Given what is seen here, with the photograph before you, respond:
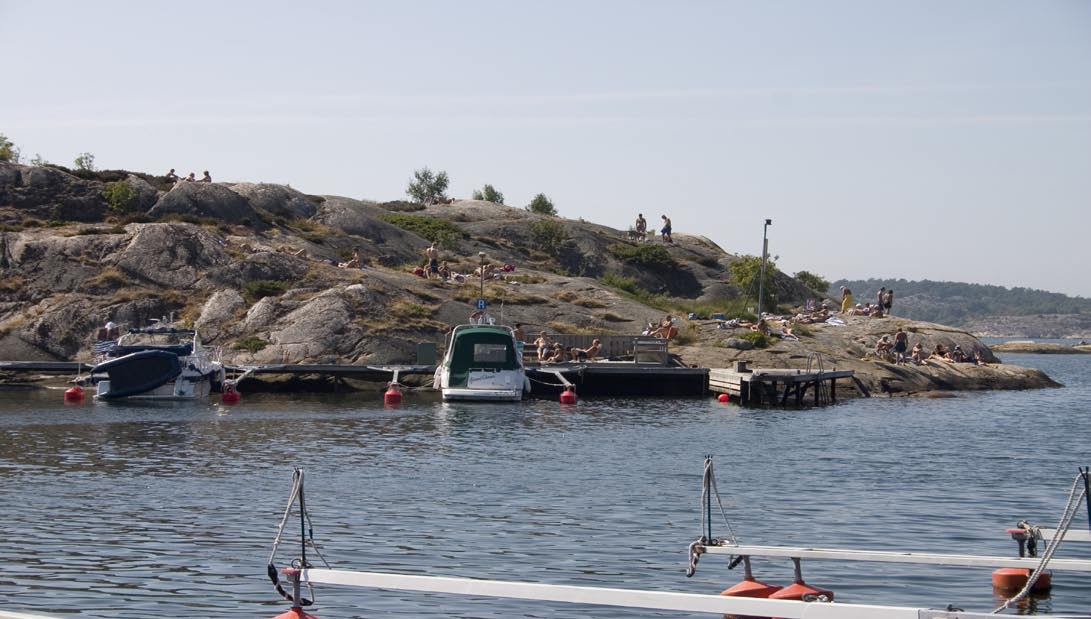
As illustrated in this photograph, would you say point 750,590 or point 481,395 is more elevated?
point 481,395

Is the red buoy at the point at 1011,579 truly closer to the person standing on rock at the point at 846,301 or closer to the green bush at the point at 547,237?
the person standing on rock at the point at 846,301

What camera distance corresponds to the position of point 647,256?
88750 millimetres

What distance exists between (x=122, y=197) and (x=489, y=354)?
3086 cm

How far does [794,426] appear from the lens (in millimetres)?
42969

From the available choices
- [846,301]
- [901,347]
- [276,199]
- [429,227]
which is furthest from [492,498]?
[429,227]

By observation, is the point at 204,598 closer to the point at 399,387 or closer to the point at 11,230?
the point at 399,387

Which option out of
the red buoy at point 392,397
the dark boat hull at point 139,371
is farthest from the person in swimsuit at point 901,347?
the dark boat hull at point 139,371

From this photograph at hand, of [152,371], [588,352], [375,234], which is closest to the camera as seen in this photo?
[152,371]

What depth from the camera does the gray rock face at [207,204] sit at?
2849 inches

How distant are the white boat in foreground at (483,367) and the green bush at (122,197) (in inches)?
1141

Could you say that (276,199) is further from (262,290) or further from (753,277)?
(753,277)

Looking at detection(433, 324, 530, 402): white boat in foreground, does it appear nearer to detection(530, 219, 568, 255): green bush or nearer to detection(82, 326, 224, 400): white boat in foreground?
detection(82, 326, 224, 400): white boat in foreground

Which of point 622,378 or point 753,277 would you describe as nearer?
point 622,378

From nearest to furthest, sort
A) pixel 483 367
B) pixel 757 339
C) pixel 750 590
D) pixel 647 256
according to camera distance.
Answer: pixel 750 590, pixel 483 367, pixel 757 339, pixel 647 256
